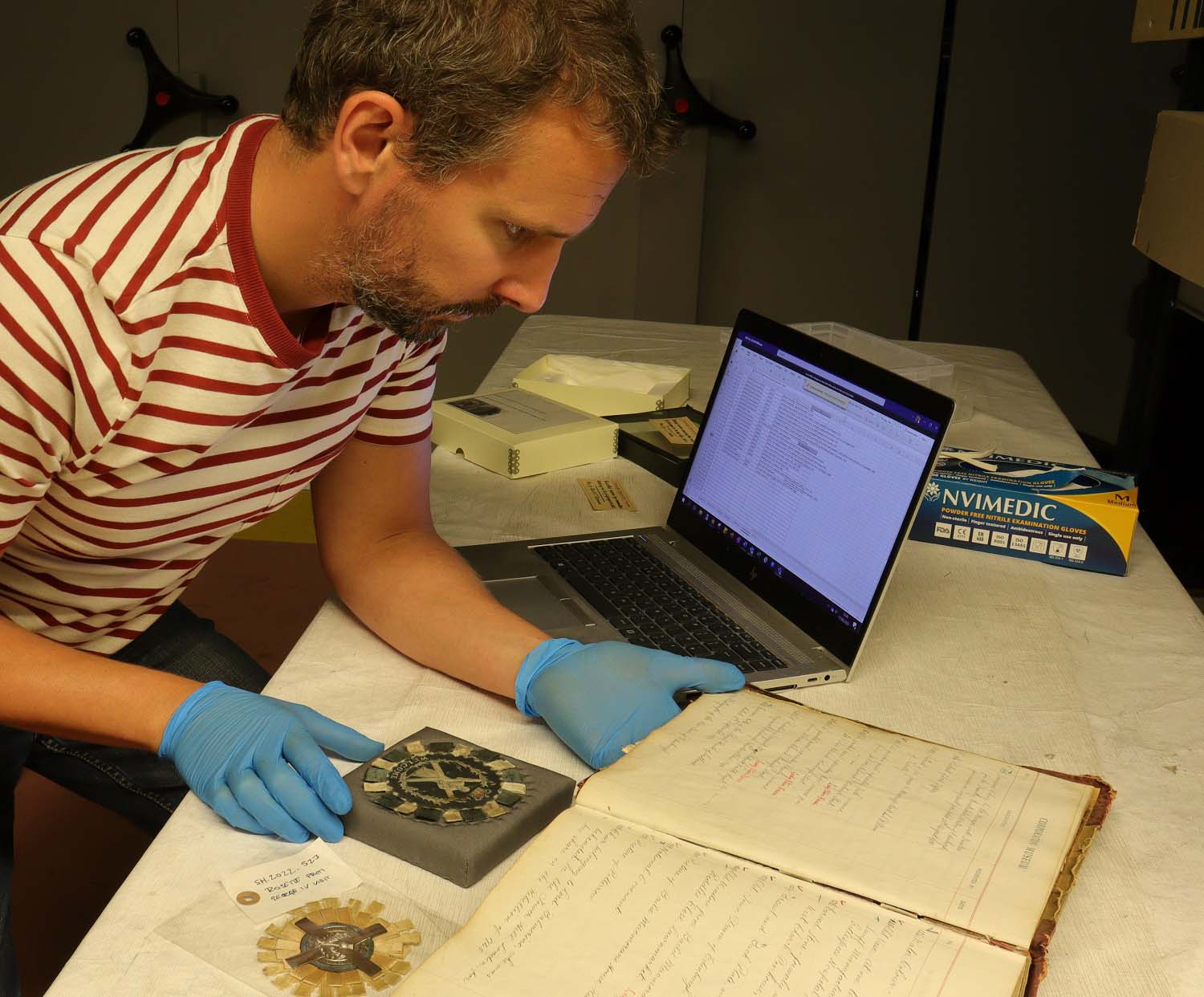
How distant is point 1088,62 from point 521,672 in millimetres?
2899

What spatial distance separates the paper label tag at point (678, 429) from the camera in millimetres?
1522

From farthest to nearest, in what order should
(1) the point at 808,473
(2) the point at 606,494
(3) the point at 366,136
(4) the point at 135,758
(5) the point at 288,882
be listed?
1. (2) the point at 606,494
2. (4) the point at 135,758
3. (1) the point at 808,473
4. (3) the point at 366,136
5. (5) the point at 288,882

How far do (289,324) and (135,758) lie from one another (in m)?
0.51

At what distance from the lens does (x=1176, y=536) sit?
2682 millimetres

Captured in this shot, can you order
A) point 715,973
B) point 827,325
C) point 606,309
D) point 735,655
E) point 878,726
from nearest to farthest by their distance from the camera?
1. point 715,973
2. point 878,726
3. point 735,655
4. point 827,325
5. point 606,309

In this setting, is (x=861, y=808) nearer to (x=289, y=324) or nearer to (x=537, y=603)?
(x=537, y=603)

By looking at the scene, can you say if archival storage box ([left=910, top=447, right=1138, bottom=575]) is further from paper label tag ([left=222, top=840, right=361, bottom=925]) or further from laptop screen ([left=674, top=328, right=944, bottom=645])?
paper label tag ([left=222, top=840, right=361, bottom=925])

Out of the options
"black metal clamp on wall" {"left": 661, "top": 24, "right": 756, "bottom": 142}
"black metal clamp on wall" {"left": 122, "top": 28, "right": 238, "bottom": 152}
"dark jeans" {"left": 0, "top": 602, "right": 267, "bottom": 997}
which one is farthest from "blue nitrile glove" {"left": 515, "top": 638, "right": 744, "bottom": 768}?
"black metal clamp on wall" {"left": 122, "top": 28, "right": 238, "bottom": 152}

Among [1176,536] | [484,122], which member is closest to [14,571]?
[484,122]

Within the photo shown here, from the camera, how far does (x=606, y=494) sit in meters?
1.44

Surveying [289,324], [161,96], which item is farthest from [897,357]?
[161,96]

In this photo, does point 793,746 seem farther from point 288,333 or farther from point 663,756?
point 288,333

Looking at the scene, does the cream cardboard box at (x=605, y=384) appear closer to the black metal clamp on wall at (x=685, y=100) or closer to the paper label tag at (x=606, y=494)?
the paper label tag at (x=606, y=494)

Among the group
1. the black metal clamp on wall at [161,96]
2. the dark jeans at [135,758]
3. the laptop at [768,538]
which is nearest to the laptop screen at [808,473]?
the laptop at [768,538]
